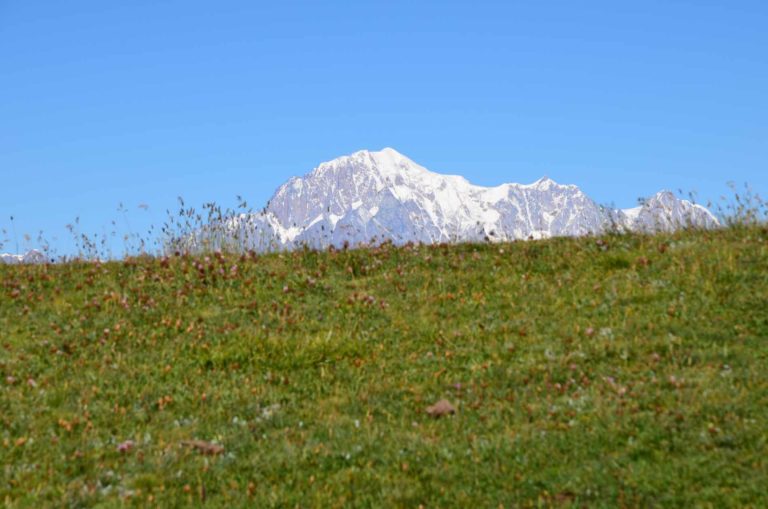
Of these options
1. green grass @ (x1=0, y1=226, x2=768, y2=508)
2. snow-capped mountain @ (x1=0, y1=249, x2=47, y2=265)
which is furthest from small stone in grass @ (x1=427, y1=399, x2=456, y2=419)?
snow-capped mountain @ (x1=0, y1=249, x2=47, y2=265)

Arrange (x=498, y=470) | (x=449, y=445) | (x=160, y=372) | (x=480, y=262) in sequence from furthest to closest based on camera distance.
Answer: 1. (x=480, y=262)
2. (x=160, y=372)
3. (x=449, y=445)
4. (x=498, y=470)

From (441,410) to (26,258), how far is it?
48.1 feet

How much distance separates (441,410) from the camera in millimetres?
12477

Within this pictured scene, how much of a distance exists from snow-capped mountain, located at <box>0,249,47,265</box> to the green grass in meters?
1.94

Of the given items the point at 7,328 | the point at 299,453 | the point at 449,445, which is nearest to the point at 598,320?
the point at 449,445

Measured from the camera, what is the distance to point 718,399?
1164 cm

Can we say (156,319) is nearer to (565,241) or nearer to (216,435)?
(216,435)

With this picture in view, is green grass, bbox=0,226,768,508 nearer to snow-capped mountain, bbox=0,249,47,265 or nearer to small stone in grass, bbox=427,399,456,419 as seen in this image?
small stone in grass, bbox=427,399,456,419

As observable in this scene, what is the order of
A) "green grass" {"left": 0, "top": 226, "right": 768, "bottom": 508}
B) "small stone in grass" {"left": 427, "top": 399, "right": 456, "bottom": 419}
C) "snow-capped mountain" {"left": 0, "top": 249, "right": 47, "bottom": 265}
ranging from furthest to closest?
"snow-capped mountain" {"left": 0, "top": 249, "right": 47, "bottom": 265} → "small stone in grass" {"left": 427, "top": 399, "right": 456, "bottom": 419} → "green grass" {"left": 0, "top": 226, "right": 768, "bottom": 508}

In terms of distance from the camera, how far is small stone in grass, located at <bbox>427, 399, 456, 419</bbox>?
12.5m

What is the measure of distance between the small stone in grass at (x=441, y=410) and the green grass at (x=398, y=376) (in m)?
0.20

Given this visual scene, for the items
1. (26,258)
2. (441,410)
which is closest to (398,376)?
(441,410)

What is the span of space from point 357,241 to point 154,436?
10885mm

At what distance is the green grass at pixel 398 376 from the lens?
409 inches
